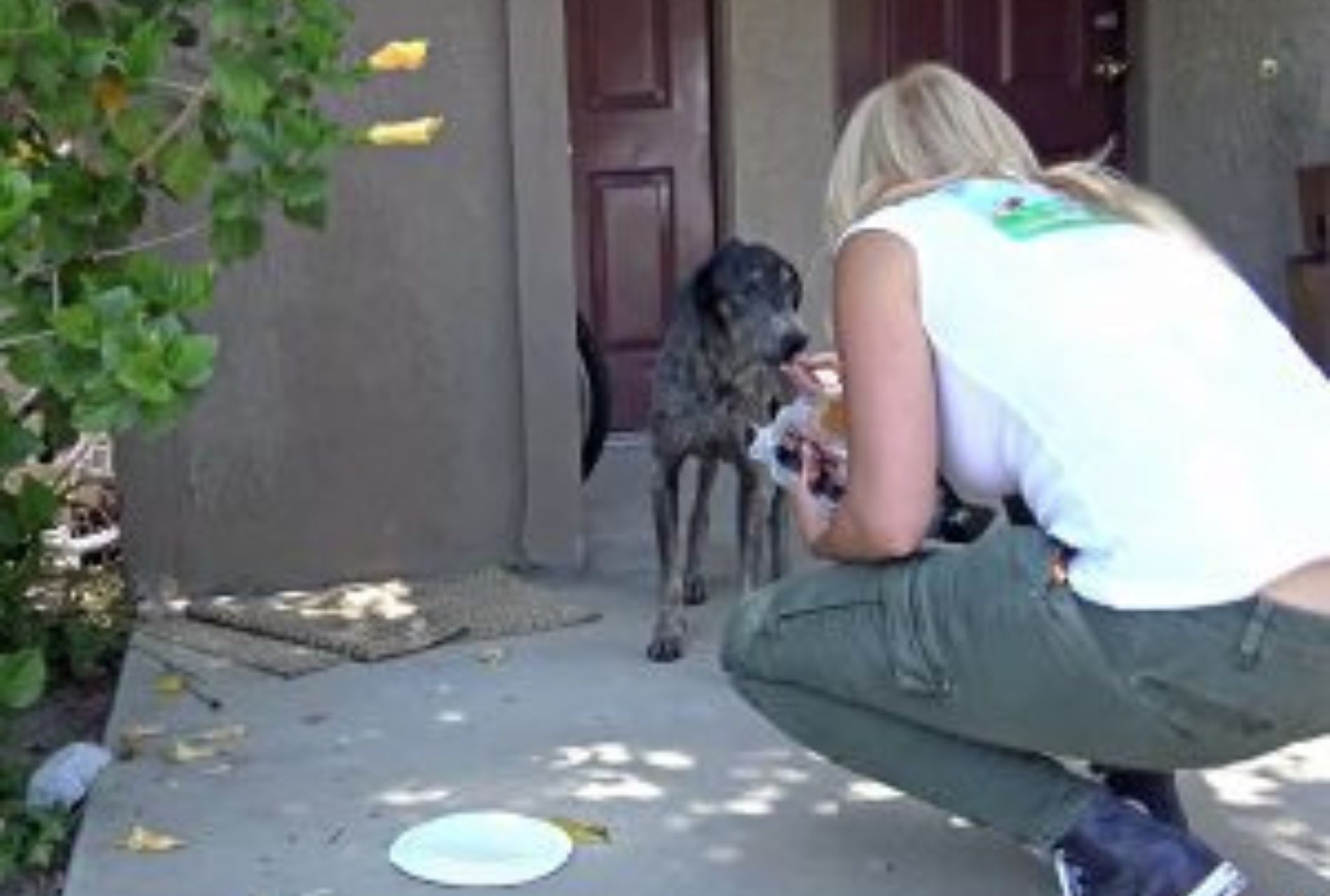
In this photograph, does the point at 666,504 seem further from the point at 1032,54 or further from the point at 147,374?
the point at 1032,54

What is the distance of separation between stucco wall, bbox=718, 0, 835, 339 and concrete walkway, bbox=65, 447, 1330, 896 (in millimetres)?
2623

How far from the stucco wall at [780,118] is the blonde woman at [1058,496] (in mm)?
4335

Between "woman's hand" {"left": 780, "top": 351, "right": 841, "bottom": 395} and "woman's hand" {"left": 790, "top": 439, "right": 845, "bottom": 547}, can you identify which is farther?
"woman's hand" {"left": 780, "top": 351, "right": 841, "bottom": 395}

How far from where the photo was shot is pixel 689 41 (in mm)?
8273

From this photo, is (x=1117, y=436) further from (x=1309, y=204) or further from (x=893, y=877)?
(x=1309, y=204)

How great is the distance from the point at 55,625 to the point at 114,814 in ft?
4.46

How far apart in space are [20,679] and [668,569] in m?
2.14

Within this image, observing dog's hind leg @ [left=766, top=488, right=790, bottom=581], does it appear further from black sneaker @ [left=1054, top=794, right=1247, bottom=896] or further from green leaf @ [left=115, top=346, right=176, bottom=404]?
green leaf @ [left=115, top=346, right=176, bottom=404]

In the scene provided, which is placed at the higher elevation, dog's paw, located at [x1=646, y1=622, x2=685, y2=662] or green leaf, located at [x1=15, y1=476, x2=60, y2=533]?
green leaf, located at [x1=15, y1=476, x2=60, y2=533]

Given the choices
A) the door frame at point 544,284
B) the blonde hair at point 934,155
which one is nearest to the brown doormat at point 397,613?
the door frame at point 544,284

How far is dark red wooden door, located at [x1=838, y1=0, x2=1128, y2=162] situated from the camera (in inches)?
340

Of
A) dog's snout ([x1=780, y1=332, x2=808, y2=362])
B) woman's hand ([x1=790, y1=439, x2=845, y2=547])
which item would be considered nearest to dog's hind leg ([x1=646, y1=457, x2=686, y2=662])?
dog's snout ([x1=780, y1=332, x2=808, y2=362])

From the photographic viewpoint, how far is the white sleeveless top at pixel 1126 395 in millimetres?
3367

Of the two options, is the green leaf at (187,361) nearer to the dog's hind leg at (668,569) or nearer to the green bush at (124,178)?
the green bush at (124,178)
